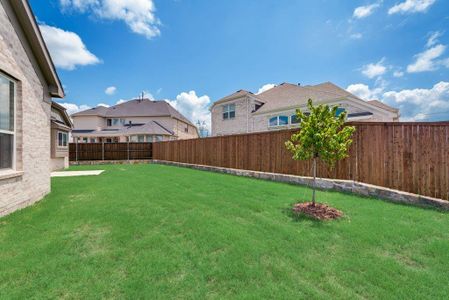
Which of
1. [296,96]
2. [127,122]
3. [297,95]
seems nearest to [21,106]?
[296,96]

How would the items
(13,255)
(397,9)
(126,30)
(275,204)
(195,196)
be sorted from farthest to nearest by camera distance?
(126,30) → (397,9) → (195,196) → (275,204) → (13,255)

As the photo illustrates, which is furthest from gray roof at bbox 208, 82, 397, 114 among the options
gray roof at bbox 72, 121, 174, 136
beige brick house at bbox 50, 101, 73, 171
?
beige brick house at bbox 50, 101, 73, 171

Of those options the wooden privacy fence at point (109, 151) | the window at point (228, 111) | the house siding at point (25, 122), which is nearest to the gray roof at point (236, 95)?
the window at point (228, 111)

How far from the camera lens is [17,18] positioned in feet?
17.1

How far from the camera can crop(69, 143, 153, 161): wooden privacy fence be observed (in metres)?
20.5

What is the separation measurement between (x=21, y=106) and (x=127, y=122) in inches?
1153

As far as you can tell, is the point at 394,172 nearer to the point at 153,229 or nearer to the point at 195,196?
the point at 195,196

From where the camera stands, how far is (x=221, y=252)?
3131 millimetres

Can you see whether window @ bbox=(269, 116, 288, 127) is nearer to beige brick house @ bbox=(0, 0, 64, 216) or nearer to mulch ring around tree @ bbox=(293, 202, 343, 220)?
mulch ring around tree @ bbox=(293, 202, 343, 220)

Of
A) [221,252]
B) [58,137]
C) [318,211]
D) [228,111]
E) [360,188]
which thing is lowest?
[221,252]

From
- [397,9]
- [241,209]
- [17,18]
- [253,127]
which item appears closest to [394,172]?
[241,209]

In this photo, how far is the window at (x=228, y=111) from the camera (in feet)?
70.3

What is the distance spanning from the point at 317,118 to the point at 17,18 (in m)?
7.78

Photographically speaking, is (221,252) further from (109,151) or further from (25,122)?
(109,151)
